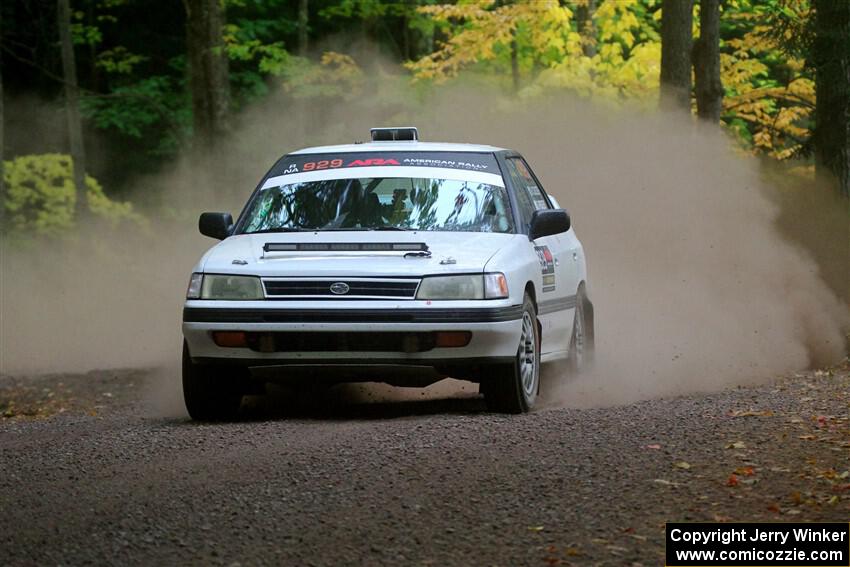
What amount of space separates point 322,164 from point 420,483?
4403 mm

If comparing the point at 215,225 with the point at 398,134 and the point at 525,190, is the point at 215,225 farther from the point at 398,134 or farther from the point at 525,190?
the point at 525,190

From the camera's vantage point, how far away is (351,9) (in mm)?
35469

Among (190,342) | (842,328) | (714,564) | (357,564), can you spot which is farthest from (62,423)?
(842,328)

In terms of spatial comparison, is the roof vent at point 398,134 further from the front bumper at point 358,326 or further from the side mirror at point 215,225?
the front bumper at point 358,326

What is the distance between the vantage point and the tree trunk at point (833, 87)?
18.9 meters

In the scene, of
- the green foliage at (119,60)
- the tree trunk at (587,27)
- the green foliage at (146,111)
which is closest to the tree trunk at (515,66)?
the tree trunk at (587,27)

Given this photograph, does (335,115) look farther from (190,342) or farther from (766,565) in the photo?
(766,565)

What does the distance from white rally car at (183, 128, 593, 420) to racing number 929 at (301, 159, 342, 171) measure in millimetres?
133

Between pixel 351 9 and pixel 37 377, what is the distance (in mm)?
19563

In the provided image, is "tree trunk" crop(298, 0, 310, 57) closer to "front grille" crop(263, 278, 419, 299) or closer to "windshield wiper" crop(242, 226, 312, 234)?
"windshield wiper" crop(242, 226, 312, 234)

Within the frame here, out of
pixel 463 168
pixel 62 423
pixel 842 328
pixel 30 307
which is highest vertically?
pixel 463 168

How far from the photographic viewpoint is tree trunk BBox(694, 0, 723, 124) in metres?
24.2

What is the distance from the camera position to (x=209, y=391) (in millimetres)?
10133

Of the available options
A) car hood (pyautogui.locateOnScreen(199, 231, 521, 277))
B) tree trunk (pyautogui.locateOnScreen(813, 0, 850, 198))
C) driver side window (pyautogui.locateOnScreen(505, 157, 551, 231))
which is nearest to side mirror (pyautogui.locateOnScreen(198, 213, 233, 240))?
car hood (pyautogui.locateOnScreen(199, 231, 521, 277))
